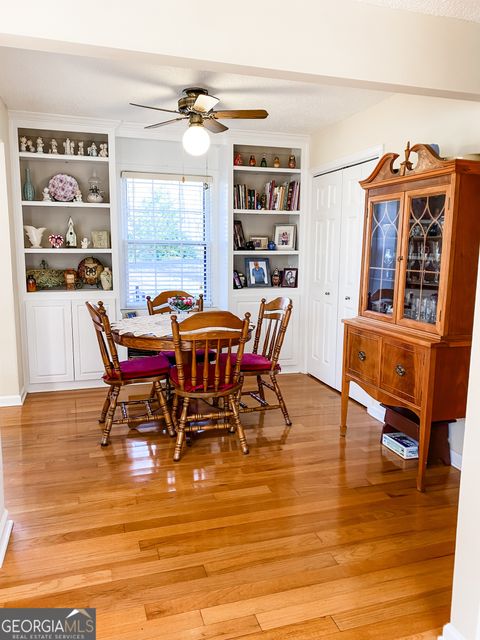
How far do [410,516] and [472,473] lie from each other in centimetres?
109

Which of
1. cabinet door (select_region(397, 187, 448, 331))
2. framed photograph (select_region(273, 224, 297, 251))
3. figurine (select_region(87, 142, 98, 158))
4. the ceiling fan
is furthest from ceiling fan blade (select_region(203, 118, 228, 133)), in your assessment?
framed photograph (select_region(273, 224, 297, 251))

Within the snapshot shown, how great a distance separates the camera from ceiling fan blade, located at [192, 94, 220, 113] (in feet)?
10.5

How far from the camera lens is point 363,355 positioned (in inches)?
129

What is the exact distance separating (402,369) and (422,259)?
2.17 feet

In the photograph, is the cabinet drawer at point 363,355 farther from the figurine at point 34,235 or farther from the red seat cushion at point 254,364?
the figurine at point 34,235

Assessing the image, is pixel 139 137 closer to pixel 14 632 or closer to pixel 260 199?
pixel 260 199

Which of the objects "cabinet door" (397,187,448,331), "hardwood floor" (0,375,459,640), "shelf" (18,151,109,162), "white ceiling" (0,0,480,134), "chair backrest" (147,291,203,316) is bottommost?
"hardwood floor" (0,375,459,640)

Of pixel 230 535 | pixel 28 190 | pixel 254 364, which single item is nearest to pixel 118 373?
pixel 254 364

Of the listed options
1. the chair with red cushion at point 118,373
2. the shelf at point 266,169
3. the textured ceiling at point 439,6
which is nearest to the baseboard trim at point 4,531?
the chair with red cushion at point 118,373

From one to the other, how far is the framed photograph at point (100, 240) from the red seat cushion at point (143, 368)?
1644mm

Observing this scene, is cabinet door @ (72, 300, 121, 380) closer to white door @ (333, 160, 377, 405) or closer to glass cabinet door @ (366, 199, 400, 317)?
white door @ (333, 160, 377, 405)

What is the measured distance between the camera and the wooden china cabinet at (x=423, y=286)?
2.62 m

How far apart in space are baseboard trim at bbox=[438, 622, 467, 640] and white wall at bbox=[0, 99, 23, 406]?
3602 millimetres

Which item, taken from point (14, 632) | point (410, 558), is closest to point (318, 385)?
Answer: point (410, 558)
